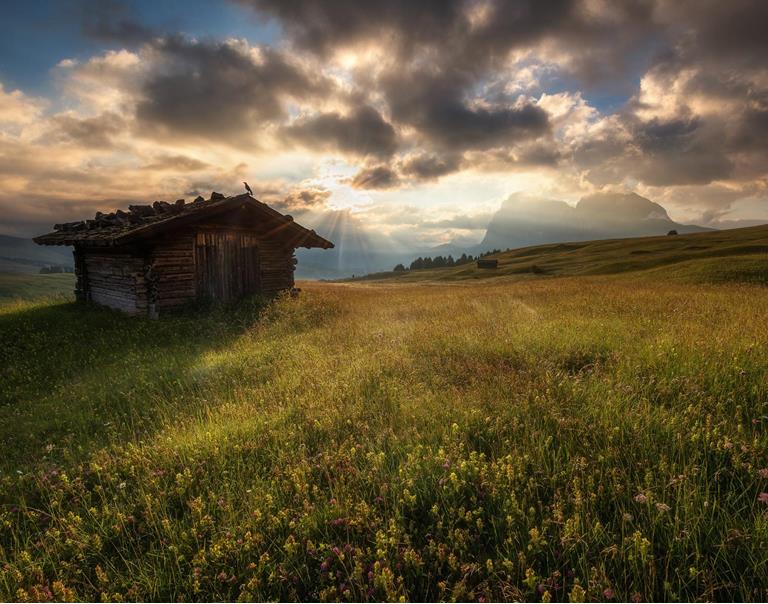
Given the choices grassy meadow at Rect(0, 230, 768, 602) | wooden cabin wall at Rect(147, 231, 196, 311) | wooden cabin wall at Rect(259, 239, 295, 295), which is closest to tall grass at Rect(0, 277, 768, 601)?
grassy meadow at Rect(0, 230, 768, 602)

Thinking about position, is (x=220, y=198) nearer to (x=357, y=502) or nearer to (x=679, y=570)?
(x=357, y=502)

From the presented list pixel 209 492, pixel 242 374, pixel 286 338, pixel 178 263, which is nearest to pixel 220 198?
pixel 178 263

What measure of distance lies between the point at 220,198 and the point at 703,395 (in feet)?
56.7

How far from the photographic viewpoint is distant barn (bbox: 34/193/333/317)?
48.2ft

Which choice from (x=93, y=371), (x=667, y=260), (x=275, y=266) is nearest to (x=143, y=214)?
(x=275, y=266)

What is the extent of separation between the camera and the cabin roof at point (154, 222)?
45.3 feet

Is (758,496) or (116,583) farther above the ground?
(758,496)

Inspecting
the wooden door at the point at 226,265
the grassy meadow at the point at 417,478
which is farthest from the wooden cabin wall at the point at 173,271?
the grassy meadow at the point at 417,478

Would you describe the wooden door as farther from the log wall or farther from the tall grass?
the tall grass

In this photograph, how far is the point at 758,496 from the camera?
2.82 m

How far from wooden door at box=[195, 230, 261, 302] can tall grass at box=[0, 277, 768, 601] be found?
369 inches

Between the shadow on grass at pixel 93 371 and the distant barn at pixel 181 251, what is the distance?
103cm

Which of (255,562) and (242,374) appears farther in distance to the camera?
(242,374)

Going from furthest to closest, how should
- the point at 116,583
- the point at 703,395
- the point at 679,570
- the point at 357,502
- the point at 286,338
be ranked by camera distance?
the point at 286,338 < the point at 703,395 < the point at 357,502 < the point at 116,583 < the point at 679,570
